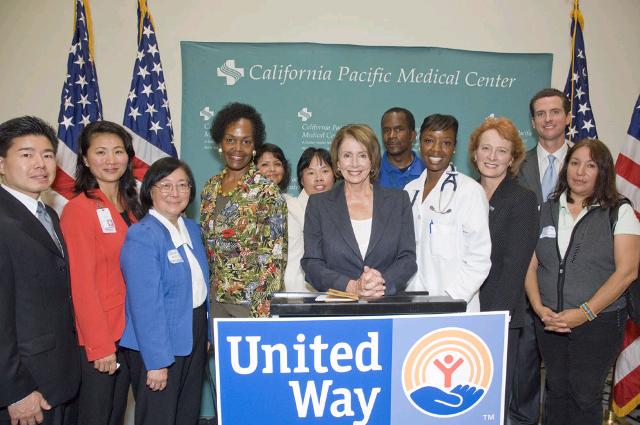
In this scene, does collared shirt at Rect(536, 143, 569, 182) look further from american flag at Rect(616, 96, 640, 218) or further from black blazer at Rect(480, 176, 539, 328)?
american flag at Rect(616, 96, 640, 218)

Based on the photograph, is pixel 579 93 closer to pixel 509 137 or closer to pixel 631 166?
pixel 631 166

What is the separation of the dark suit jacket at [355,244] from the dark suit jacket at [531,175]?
125 cm

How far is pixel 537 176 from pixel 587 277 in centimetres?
79

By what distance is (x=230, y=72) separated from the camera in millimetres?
4312

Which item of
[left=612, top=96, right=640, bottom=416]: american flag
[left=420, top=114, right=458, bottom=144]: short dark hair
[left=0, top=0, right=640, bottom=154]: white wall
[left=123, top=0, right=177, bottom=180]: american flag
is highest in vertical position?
[left=0, top=0, right=640, bottom=154]: white wall

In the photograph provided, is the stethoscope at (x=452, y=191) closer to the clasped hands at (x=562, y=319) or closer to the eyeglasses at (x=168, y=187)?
the clasped hands at (x=562, y=319)

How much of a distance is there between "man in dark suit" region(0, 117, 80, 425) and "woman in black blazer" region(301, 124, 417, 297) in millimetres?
1105

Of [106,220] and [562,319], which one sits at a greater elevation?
[106,220]

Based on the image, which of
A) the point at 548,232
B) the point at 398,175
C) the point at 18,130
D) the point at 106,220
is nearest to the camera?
the point at 18,130

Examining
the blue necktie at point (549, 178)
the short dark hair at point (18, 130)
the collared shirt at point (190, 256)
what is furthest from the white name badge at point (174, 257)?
the blue necktie at point (549, 178)

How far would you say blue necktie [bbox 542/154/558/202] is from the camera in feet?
10.3

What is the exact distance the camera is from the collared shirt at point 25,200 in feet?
6.73

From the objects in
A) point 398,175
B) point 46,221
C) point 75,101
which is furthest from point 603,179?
point 75,101

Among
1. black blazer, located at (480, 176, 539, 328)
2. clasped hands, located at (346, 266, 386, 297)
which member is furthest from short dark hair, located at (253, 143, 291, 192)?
clasped hands, located at (346, 266, 386, 297)
